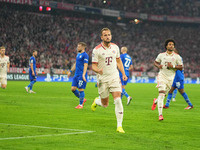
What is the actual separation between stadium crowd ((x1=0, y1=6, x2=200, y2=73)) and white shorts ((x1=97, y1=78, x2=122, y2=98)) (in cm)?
3312

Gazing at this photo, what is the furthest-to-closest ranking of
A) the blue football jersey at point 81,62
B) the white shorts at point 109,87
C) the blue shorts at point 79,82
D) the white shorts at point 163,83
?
the blue football jersey at point 81,62 < the blue shorts at point 79,82 < the white shorts at point 163,83 < the white shorts at point 109,87

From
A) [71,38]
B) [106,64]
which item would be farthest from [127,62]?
[71,38]

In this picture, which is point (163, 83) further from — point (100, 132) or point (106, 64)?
point (100, 132)

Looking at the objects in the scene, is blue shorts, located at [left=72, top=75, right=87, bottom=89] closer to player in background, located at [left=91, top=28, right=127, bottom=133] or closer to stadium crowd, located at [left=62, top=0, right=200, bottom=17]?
player in background, located at [left=91, top=28, right=127, bottom=133]

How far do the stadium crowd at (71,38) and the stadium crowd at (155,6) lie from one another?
2.91 meters

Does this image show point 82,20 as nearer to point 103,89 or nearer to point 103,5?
point 103,5

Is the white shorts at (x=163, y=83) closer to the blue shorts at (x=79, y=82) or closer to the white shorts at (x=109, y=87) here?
the white shorts at (x=109, y=87)

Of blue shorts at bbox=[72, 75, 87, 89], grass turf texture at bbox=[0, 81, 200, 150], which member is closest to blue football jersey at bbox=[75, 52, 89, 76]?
blue shorts at bbox=[72, 75, 87, 89]

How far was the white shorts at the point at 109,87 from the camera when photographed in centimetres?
944

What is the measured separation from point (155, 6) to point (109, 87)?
61.9 meters

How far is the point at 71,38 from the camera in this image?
178 feet

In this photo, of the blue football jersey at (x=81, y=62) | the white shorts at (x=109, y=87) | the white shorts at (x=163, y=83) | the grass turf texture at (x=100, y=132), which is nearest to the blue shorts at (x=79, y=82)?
the blue football jersey at (x=81, y=62)

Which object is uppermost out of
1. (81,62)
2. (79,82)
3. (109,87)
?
(81,62)

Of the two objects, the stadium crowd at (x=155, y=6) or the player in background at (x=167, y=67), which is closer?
the player in background at (x=167, y=67)
